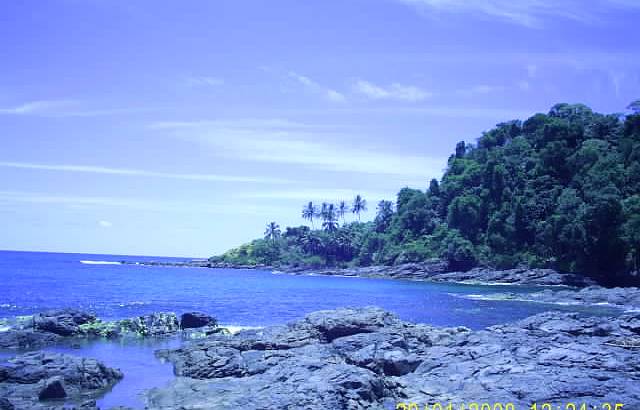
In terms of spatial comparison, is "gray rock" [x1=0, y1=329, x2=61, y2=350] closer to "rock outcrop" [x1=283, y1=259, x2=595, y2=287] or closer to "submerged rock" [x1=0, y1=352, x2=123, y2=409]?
"submerged rock" [x1=0, y1=352, x2=123, y2=409]

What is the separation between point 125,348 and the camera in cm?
2758

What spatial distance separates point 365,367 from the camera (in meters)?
19.8

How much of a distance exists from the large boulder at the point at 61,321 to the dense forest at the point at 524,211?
2642 inches

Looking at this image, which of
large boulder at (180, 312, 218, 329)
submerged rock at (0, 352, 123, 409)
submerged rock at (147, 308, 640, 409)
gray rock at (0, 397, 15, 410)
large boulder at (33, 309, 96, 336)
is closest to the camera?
gray rock at (0, 397, 15, 410)

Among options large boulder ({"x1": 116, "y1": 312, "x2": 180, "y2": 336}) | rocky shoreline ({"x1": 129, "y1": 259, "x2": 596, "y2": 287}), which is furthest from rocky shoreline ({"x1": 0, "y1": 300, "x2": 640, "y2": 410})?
rocky shoreline ({"x1": 129, "y1": 259, "x2": 596, "y2": 287})

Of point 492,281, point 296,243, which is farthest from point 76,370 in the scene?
point 296,243

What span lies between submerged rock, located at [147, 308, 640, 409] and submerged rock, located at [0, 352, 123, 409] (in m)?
2.59

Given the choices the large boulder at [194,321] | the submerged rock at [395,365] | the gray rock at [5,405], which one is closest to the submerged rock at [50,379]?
the gray rock at [5,405]

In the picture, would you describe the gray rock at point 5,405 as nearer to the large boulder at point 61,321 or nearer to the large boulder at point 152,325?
the large boulder at point 61,321

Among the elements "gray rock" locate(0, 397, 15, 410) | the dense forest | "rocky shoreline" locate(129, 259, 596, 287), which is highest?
the dense forest

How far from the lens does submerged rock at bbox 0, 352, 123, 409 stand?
17.4m

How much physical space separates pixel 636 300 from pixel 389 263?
7028 centimetres

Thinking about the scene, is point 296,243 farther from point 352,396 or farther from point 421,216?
point 352,396
